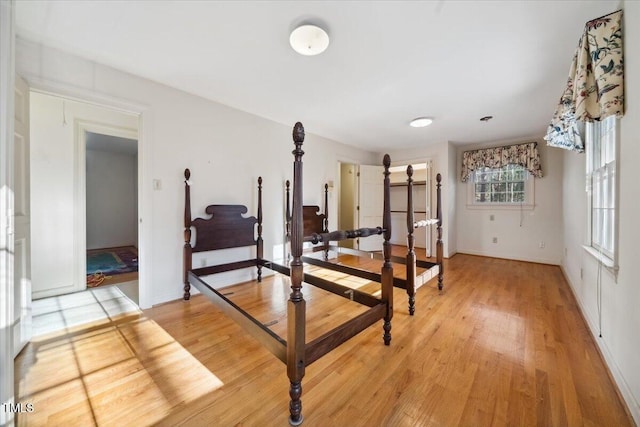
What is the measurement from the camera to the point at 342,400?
50.1 inches

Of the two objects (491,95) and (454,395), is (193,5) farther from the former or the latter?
(491,95)

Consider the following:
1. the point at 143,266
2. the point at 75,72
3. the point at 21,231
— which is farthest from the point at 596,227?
the point at 75,72

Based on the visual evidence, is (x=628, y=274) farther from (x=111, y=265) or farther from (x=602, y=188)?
(x=111, y=265)

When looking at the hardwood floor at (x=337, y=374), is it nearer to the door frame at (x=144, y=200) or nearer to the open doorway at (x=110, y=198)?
the door frame at (x=144, y=200)

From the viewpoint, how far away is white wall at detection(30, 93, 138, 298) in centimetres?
264

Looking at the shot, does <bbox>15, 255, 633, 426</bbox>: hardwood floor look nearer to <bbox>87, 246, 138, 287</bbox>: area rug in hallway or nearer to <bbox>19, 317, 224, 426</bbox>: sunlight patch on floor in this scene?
<bbox>19, 317, 224, 426</bbox>: sunlight patch on floor

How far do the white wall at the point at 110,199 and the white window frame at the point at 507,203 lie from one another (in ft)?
26.4

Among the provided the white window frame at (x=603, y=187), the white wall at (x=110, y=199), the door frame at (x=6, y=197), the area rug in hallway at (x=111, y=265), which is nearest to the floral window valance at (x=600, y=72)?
the white window frame at (x=603, y=187)

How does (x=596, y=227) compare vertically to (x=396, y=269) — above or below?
above

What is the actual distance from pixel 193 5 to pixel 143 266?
2326 mm

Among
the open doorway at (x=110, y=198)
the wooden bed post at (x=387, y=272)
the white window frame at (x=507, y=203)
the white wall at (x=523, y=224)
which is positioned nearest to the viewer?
the wooden bed post at (x=387, y=272)

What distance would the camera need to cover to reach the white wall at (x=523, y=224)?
4.12m

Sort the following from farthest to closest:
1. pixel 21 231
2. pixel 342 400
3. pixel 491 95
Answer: pixel 491 95 < pixel 21 231 < pixel 342 400

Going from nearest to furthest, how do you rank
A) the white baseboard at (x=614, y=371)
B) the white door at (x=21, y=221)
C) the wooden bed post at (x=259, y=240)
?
the white baseboard at (x=614, y=371)
the white door at (x=21, y=221)
the wooden bed post at (x=259, y=240)
